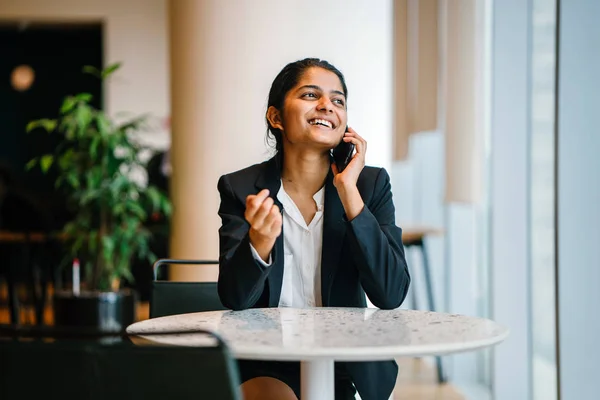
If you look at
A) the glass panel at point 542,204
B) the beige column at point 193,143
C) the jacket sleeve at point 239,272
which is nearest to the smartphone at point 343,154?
the jacket sleeve at point 239,272

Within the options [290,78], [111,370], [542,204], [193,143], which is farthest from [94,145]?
[111,370]

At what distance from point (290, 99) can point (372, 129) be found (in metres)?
1.17

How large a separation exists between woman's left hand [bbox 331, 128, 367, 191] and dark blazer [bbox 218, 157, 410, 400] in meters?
0.08

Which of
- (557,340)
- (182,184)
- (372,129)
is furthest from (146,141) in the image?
(557,340)

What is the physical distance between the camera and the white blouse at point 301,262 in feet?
7.09

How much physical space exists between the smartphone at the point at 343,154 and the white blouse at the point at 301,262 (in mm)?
173

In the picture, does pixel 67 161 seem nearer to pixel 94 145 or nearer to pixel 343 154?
pixel 94 145

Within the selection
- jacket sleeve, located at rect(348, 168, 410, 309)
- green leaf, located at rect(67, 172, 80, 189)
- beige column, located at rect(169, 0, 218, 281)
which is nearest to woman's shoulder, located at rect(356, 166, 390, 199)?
jacket sleeve, located at rect(348, 168, 410, 309)

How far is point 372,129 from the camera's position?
3385 mm

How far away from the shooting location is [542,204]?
141 inches

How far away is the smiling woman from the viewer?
1984mm

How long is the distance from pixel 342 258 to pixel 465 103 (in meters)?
2.18

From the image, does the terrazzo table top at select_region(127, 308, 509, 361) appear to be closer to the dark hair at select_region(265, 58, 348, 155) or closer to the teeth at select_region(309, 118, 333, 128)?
the teeth at select_region(309, 118, 333, 128)

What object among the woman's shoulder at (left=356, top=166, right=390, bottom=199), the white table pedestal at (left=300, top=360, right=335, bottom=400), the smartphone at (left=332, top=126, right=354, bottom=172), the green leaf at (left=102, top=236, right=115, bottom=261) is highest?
the smartphone at (left=332, top=126, right=354, bottom=172)
